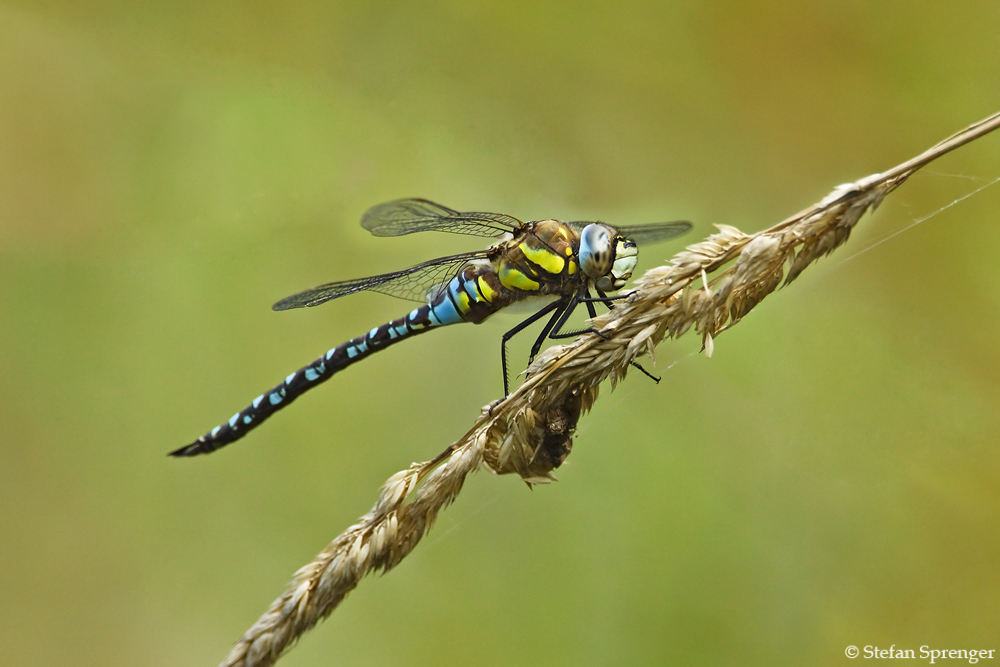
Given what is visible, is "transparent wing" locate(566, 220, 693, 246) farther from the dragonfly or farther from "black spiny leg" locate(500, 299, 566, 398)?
"black spiny leg" locate(500, 299, 566, 398)

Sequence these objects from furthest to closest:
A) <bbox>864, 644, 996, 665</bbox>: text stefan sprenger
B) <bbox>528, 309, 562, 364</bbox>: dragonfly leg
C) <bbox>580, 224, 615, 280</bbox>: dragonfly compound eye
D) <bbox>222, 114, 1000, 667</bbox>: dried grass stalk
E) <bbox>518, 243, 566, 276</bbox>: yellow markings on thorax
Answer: <bbox>528, 309, 562, 364</bbox>: dragonfly leg < <bbox>518, 243, 566, 276</bbox>: yellow markings on thorax < <bbox>580, 224, 615, 280</bbox>: dragonfly compound eye < <bbox>864, 644, 996, 665</bbox>: text stefan sprenger < <bbox>222, 114, 1000, 667</bbox>: dried grass stalk

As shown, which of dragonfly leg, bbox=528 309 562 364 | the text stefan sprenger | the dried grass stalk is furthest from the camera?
dragonfly leg, bbox=528 309 562 364

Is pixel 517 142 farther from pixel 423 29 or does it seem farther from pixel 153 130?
pixel 153 130

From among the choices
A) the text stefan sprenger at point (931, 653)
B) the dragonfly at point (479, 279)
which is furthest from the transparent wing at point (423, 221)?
the text stefan sprenger at point (931, 653)

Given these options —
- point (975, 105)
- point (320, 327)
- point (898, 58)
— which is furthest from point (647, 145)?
point (320, 327)

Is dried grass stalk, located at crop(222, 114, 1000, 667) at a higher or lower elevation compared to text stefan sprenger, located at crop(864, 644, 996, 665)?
higher

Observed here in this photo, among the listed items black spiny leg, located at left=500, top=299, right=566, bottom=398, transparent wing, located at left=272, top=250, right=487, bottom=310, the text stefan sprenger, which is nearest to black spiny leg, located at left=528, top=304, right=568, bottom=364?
black spiny leg, located at left=500, top=299, right=566, bottom=398

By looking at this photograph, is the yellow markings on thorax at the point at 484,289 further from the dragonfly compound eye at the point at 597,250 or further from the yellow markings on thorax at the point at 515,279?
the dragonfly compound eye at the point at 597,250
